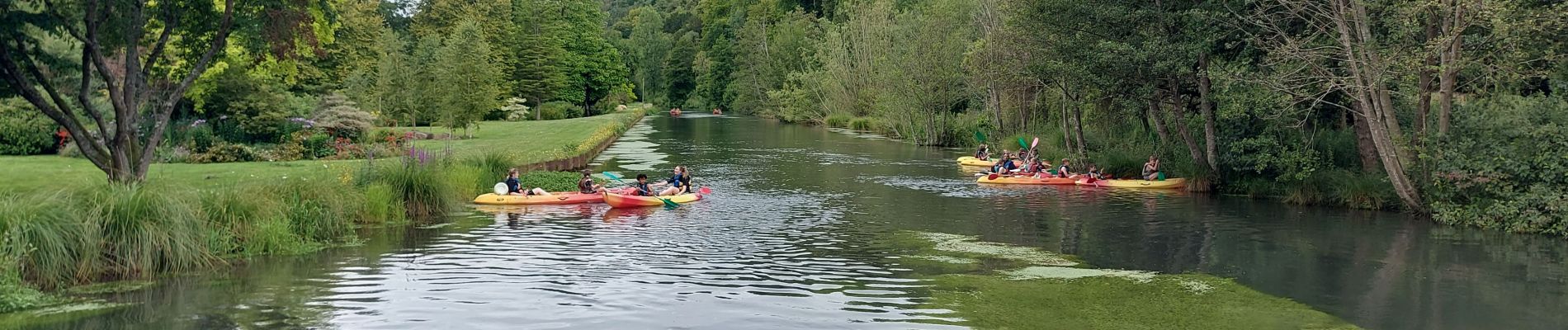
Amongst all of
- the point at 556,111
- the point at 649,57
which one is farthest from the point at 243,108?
the point at 649,57

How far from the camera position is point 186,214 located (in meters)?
13.7

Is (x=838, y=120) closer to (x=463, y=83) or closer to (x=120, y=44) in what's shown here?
(x=463, y=83)

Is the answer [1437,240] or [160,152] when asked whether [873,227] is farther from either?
[160,152]

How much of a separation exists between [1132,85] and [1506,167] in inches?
360

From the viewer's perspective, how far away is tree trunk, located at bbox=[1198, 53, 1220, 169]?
26.1 meters

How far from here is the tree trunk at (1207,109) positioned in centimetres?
2608

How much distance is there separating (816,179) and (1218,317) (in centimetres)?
1923

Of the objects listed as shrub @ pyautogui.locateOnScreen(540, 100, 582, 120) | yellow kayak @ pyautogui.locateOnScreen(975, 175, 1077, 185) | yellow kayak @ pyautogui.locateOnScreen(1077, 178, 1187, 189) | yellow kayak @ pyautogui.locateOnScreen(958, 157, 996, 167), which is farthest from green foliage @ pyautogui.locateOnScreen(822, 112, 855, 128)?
yellow kayak @ pyautogui.locateOnScreen(1077, 178, 1187, 189)

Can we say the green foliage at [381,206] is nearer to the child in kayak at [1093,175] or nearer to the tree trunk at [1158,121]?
the child in kayak at [1093,175]

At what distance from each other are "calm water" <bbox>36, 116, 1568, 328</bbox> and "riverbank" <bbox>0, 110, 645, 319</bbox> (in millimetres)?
601

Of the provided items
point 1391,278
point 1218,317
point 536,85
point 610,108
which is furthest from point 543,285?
point 610,108

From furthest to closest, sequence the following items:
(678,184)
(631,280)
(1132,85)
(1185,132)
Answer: (1132,85), (1185,132), (678,184), (631,280)

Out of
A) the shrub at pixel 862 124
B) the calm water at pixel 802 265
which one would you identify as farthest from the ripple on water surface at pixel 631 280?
the shrub at pixel 862 124

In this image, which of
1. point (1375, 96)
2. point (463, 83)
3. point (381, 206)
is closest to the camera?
point (381, 206)
